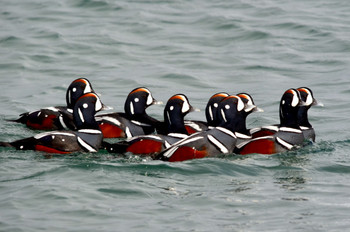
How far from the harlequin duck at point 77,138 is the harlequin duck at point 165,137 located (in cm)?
27

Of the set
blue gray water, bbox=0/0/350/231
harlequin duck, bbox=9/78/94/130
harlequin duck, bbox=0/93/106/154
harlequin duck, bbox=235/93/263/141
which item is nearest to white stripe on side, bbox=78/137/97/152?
harlequin duck, bbox=0/93/106/154

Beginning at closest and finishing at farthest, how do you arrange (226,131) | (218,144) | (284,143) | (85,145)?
(218,144), (85,145), (226,131), (284,143)

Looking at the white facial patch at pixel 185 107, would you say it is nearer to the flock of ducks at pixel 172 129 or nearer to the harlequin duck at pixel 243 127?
the flock of ducks at pixel 172 129

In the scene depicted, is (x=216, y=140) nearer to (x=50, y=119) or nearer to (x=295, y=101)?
(x=295, y=101)

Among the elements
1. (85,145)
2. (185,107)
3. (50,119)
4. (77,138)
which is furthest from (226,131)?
(50,119)

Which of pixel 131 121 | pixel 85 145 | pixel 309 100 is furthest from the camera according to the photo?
pixel 131 121

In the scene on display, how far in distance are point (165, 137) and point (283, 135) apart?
1857 mm

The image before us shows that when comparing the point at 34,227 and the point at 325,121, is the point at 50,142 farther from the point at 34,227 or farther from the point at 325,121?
the point at 325,121

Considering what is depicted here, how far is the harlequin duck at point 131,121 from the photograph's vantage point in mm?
14250

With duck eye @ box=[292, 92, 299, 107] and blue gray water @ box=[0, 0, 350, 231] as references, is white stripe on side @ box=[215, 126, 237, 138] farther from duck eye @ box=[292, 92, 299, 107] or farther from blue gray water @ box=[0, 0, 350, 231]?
duck eye @ box=[292, 92, 299, 107]

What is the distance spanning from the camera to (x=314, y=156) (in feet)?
41.8

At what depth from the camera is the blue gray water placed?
9.84m

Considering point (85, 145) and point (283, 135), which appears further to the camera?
point (283, 135)

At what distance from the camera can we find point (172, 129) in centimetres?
1309
